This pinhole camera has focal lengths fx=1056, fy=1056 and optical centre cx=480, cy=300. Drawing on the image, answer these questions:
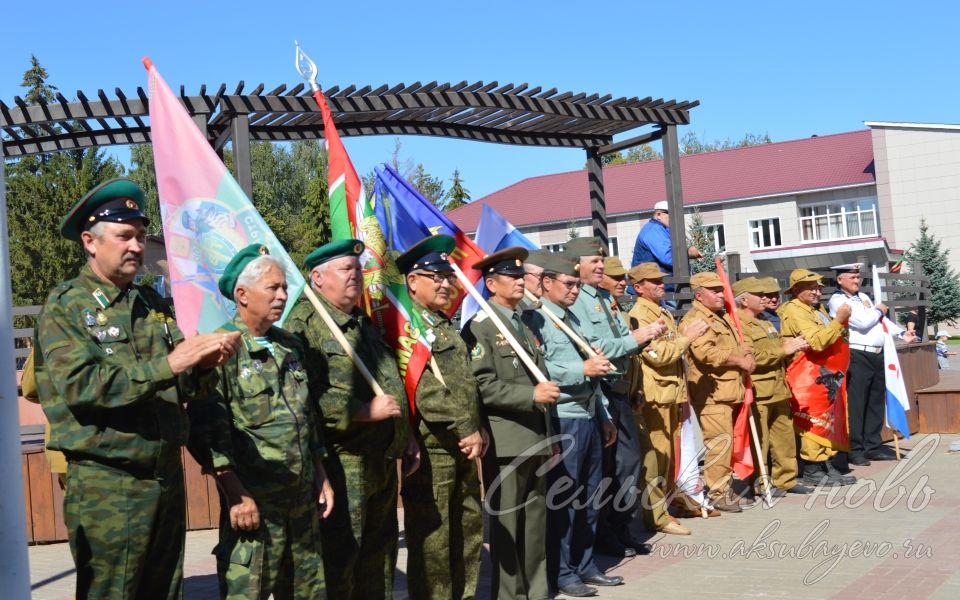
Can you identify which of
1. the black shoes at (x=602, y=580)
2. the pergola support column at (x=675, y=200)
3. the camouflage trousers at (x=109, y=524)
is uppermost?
the pergola support column at (x=675, y=200)

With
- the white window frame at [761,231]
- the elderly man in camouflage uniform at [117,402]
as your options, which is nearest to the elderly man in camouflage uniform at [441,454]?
the elderly man in camouflage uniform at [117,402]

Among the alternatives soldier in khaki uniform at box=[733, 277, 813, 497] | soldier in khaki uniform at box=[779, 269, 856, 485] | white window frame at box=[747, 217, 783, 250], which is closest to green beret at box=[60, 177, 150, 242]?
soldier in khaki uniform at box=[733, 277, 813, 497]

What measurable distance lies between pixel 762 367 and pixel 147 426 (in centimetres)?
673

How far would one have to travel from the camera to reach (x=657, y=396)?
8.05 metres

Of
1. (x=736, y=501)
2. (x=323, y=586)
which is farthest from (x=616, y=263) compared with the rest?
(x=323, y=586)

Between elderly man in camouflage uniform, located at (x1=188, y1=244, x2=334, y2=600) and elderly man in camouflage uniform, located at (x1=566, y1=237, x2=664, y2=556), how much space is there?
3.19 m

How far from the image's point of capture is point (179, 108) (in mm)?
4949

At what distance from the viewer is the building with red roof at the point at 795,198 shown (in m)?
45.0

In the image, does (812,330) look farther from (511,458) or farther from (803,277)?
(511,458)

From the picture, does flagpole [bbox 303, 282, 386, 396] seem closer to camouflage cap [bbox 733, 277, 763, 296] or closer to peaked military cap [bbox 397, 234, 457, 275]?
peaked military cap [bbox 397, 234, 457, 275]

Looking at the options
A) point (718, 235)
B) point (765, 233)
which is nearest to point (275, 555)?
point (765, 233)

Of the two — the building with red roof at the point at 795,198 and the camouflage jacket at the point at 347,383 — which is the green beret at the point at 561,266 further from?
the building with red roof at the point at 795,198

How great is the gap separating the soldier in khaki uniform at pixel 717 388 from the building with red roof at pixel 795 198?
3534cm

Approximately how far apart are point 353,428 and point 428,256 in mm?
1156
